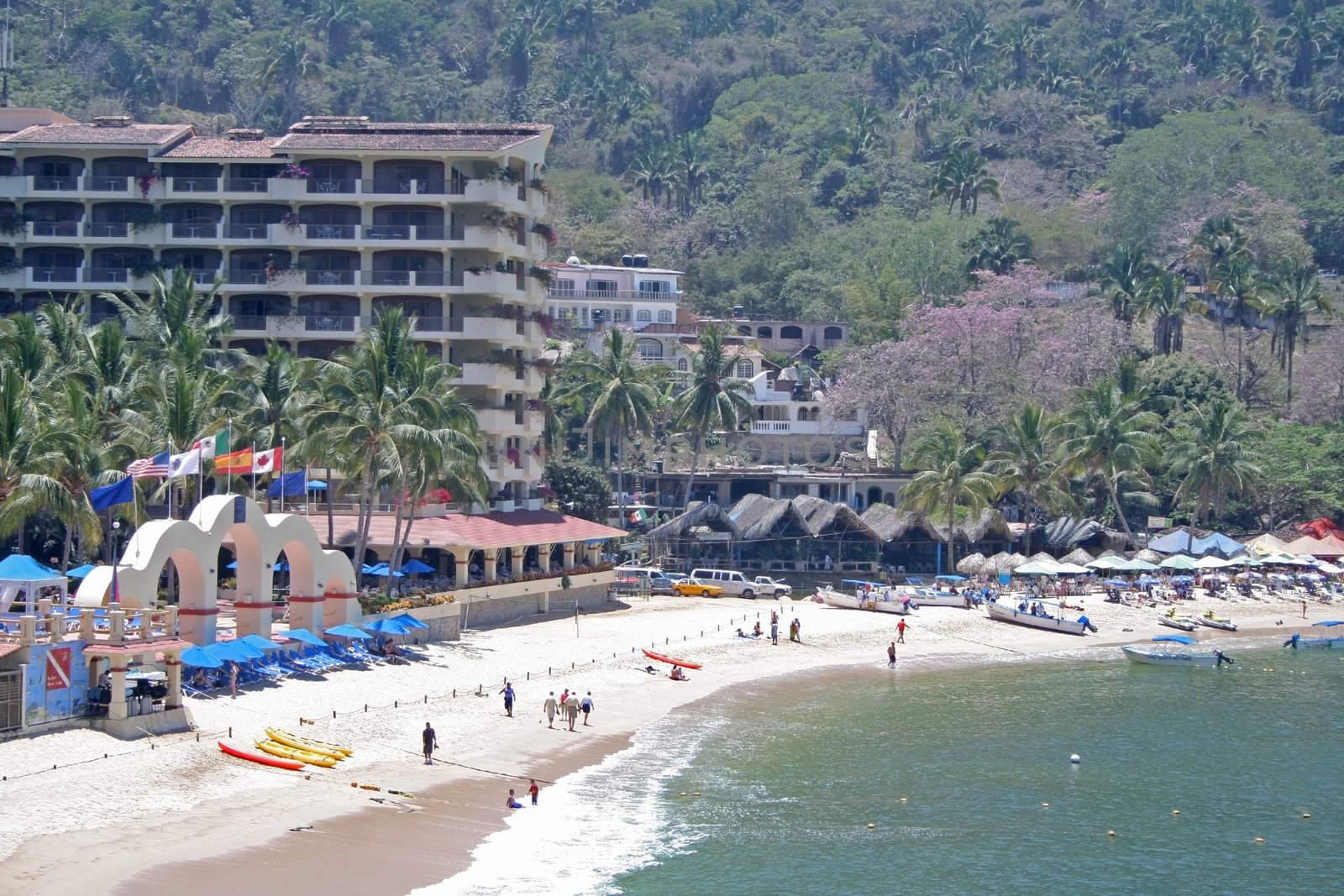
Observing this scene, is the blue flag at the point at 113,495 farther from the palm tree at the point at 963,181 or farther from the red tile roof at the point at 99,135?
the palm tree at the point at 963,181

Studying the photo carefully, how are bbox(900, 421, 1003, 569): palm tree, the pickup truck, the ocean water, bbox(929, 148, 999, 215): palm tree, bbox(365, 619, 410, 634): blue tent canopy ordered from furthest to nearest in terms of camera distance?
bbox(929, 148, 999, 215): palm tree
bbox(900, 421, 1003, 569): palm tree
the pickup truck
bbox(365, 619, 410, 634): blue tent canopy
the ocean water

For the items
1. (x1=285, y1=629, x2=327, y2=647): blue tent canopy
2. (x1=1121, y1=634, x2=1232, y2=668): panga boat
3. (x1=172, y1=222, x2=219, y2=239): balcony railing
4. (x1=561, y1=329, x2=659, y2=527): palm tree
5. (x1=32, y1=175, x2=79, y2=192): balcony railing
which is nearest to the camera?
(x1=285, y1=629, x2=327, y2=647): blue tent canopy

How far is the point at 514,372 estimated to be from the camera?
87.1 meters

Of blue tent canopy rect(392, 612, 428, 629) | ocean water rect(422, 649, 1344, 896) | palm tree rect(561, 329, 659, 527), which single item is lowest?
ocean water rect(422, 649, 1344, 896)

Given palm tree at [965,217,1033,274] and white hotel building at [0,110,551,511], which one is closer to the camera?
white hotel building at [0,110,551,511]

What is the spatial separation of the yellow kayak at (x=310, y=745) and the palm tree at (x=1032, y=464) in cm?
5351

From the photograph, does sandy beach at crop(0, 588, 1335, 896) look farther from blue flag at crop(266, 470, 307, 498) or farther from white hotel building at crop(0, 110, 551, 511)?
white hotel building at crop(0, 110, 551, 511)

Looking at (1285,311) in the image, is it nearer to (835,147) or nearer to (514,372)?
(514,372)

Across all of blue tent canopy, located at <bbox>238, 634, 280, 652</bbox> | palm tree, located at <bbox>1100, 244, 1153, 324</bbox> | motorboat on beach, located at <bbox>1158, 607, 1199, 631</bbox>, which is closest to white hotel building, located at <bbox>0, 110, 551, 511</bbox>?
blue tent canopy, located at <bbox>238, 634, 280, 652</bbox>

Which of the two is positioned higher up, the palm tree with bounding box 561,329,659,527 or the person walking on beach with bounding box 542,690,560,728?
the palm tree with bounding box 561,329,659,527

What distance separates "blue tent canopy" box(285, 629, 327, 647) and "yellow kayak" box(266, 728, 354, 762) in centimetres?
973

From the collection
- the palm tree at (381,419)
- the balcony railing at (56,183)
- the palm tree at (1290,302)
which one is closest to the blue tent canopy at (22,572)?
the palm tree at (381,419)

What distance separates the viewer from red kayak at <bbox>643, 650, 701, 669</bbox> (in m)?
68.0

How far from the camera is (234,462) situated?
56938mm
